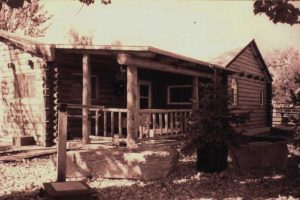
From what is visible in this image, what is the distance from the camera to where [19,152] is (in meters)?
12.0

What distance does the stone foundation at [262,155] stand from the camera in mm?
9758

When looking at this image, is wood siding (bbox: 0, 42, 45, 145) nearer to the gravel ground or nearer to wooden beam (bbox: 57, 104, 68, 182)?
the gravel ground

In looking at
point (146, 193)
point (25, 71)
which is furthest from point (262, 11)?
point (25, 71)

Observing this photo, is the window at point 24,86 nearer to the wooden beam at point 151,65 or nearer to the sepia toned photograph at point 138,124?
the sepia toned photograph at point 138,124

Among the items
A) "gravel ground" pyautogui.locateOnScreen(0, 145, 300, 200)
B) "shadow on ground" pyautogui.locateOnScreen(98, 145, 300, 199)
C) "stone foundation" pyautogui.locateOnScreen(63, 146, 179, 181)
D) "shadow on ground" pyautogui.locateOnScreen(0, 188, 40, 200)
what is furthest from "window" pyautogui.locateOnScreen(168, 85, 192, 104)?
"shadow on ground" pyautogui.locateOnScreen(0, 188, 40, 200)

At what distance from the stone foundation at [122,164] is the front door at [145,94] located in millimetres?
10625

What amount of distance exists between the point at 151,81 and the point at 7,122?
25.5 feet

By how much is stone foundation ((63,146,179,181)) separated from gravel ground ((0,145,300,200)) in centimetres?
19

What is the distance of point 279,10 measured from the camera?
26.8 feet

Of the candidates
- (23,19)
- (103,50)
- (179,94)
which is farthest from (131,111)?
(23,19)

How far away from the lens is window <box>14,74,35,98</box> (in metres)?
14.5

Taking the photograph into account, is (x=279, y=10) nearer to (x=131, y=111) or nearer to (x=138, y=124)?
(x=131, y=111)

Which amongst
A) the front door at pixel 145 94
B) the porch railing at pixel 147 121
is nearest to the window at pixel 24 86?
the porch railing at pixel 147 121

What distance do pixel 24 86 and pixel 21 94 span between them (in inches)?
15.4
